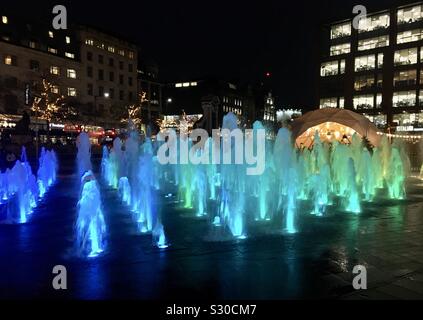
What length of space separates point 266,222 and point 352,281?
14.0 ft

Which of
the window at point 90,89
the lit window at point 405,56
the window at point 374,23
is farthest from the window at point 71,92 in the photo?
the lit window at point 405,56

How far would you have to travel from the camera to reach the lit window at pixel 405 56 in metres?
63.1

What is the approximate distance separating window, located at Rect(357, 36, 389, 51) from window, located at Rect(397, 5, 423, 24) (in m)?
3.55

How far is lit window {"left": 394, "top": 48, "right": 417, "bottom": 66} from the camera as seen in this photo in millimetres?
63062

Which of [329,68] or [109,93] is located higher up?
[329,68]

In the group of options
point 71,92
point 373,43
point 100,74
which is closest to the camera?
point 71,92

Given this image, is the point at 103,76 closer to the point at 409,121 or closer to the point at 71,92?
the point at 71,92

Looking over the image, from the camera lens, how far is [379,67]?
67.5 meters

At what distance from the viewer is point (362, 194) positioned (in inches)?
571

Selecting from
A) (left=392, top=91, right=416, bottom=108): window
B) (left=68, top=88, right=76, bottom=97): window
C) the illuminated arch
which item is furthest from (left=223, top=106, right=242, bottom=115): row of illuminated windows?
the illuminated arch

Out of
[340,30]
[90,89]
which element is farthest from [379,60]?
[90,89]

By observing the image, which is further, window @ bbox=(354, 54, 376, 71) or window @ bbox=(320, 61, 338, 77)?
window @ bbox=(320, 61, 338, 77)

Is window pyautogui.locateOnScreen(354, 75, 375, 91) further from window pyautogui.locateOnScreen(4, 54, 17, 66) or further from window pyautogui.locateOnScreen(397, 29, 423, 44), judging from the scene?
window pyautogui.locateOnScreen(4, 54, 17, 66)

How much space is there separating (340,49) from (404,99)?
15682 mm
